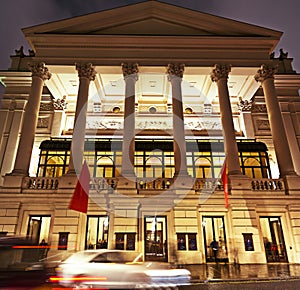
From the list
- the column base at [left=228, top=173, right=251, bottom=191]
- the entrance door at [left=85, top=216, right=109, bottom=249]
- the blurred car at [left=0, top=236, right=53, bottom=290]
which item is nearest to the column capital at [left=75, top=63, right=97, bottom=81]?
the entrance door at [left=85, top=216, right=109, bottom=249]

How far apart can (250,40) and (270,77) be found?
411cm

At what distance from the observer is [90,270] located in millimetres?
8211

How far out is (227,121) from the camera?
24938mm

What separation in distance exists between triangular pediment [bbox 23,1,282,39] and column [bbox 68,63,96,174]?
13.9ft

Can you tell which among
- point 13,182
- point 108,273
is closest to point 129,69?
point 13,182

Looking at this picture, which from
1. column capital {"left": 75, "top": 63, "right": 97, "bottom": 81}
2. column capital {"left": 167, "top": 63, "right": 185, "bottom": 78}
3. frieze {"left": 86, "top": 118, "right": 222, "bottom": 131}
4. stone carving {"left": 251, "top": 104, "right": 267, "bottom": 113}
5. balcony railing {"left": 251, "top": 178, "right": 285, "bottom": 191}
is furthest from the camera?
stone carving {"left": 251, "top": 104, "right": 267, "bottom": 113}

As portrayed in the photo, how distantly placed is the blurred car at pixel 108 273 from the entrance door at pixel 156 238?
1192 centimetres

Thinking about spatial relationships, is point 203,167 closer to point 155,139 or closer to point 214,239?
point 155,139

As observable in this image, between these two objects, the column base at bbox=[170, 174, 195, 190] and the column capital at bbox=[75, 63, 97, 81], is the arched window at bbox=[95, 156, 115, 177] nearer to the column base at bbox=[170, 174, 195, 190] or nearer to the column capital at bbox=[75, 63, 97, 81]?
the column capital at bbox=[75, 63, 97, 81]

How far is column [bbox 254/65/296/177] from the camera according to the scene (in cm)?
2348

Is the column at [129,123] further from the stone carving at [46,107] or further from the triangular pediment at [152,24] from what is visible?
the stone carving at [46,107]

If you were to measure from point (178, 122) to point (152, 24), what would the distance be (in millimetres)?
10793

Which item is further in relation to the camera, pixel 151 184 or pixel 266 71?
pixel 266 71

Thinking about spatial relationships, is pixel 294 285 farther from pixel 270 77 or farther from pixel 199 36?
pixel 199 36
